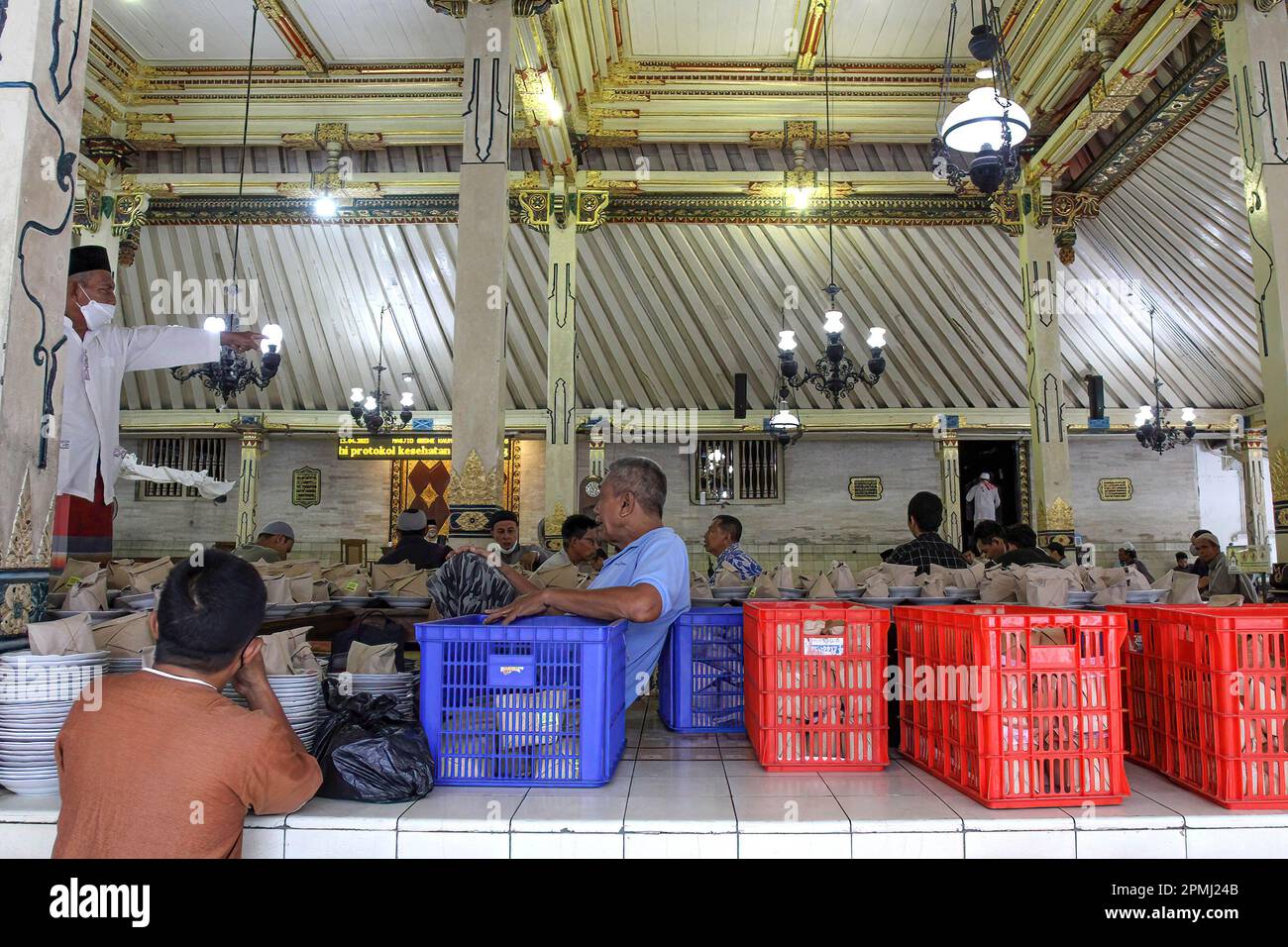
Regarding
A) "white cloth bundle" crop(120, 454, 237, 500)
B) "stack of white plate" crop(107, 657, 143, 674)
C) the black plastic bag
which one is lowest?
the black plastic bag

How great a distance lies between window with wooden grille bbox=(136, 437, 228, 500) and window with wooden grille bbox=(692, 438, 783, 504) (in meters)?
8.16

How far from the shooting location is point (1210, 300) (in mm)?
11648

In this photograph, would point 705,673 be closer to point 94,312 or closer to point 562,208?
point 94,312

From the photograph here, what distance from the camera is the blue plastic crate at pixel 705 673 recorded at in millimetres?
2482

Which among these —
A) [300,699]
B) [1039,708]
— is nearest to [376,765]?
[300,699]

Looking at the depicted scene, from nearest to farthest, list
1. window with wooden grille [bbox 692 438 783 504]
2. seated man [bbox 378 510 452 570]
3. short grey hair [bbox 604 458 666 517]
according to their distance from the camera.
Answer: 1. short grey hair [bbox 604 458 666 517]
2. seated man [bbox 378 510 452 570]
3. window with wooden grille [bbox 692 438 783 504]

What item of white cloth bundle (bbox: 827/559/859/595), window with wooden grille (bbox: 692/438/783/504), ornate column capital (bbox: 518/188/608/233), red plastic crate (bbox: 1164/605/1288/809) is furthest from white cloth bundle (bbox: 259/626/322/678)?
window with wooden grille (bbox: 692/438/783/504)

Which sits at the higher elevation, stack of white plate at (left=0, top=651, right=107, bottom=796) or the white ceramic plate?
the white ceramic plate

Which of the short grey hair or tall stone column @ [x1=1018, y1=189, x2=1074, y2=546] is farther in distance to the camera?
tall stone column @ [x1=1018, y1=189, x2=1074, y2=546]

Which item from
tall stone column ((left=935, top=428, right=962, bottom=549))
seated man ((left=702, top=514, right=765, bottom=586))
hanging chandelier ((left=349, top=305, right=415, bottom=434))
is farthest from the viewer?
tall stone column ((left=935, top=428, right=962, bottom=549))

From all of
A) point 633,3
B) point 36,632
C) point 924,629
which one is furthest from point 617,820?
point 633,3

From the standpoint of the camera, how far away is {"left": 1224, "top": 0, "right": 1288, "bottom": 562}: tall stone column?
5.12 meters

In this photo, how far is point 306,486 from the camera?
1430cm

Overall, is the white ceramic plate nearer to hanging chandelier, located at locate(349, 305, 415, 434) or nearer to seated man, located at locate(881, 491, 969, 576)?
seated man, located at locate(881, 491, 969, 576)
